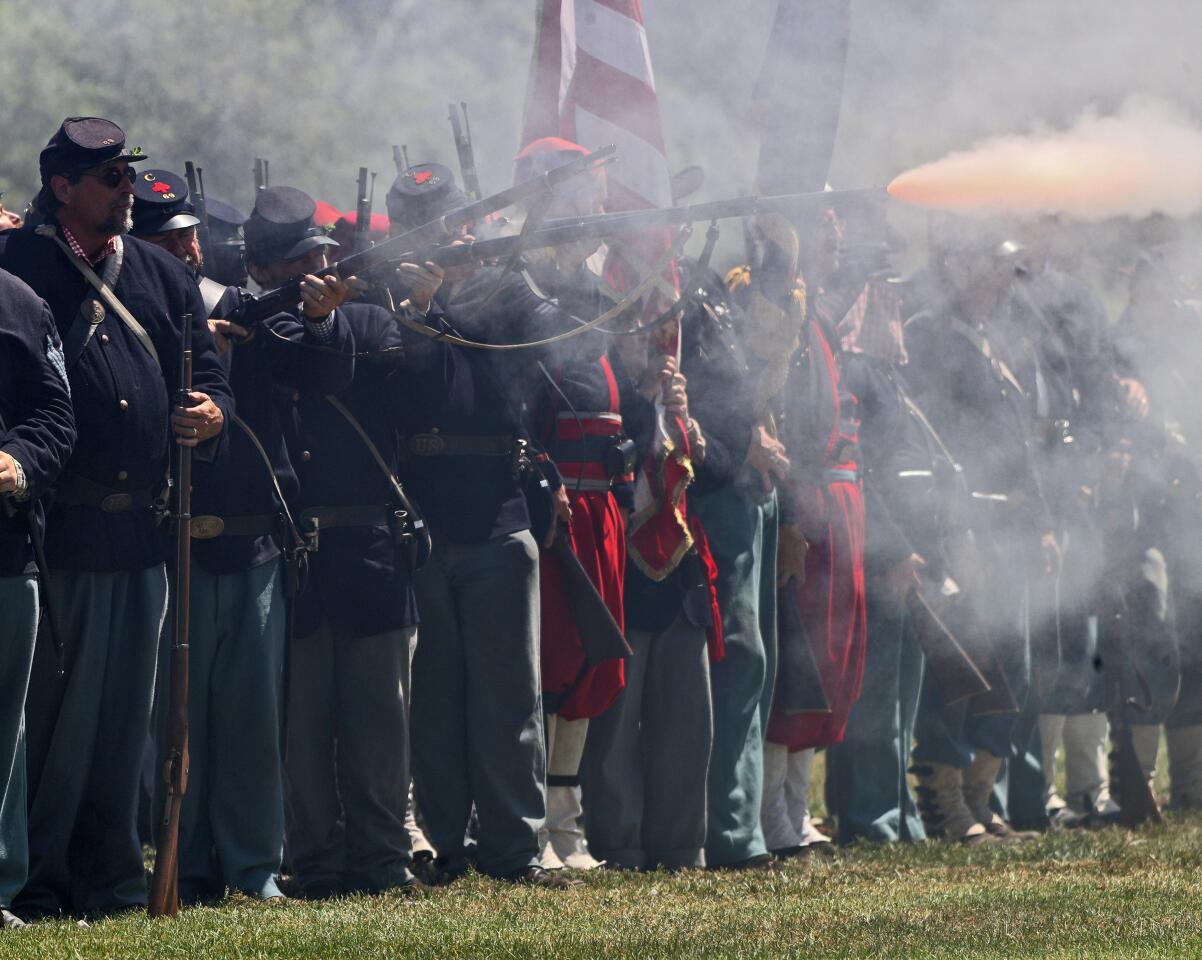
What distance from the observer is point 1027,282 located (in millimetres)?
10117

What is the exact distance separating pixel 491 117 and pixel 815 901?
4107 mm

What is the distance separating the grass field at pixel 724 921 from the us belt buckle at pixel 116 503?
1123 mm

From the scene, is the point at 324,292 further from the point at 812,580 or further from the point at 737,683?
the point at 812,580

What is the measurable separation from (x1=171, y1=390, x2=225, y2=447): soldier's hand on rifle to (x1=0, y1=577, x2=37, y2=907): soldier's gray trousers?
0.61 m

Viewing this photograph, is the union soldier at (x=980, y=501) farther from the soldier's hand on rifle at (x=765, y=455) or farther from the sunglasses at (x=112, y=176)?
the sunglasses at (x=112, y=176)

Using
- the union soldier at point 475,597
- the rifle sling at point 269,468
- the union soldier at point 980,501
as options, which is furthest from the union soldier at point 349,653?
the union soldier at point 980,501

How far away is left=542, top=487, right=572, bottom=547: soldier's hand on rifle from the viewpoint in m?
7.45

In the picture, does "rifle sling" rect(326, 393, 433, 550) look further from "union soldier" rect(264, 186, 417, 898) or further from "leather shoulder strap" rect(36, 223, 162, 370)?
"leather shoulder strap" rect(36, 223, 162, 370)

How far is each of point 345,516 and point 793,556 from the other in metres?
2.26

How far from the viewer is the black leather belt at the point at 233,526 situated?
6594 mm

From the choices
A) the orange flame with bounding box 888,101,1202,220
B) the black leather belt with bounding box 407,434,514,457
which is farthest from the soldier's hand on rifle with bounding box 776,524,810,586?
the black leather belt with bounding box 407,434,514,457

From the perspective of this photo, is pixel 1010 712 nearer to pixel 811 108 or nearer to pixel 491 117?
pixel 811 108

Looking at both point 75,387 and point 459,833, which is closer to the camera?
point 75,387

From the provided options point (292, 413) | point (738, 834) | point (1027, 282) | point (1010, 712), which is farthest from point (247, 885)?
point (1027, 282)
